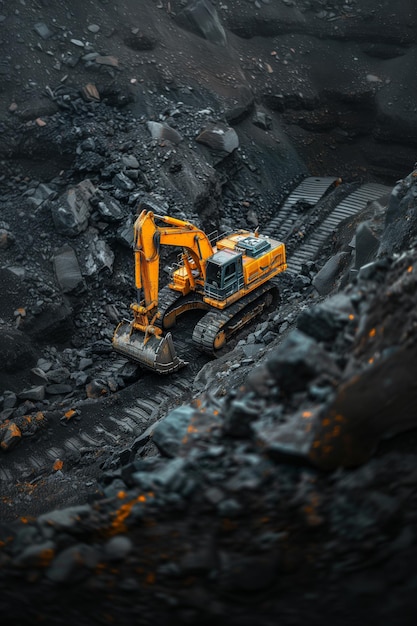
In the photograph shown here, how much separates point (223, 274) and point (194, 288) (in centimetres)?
134

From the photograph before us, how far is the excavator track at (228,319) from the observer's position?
46.8 ft

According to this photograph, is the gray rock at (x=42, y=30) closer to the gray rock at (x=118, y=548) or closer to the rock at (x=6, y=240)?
the rock at (x=6, y=240)

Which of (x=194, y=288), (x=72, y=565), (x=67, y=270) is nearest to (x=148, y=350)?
(x=194, y=288)

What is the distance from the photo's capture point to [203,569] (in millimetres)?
5523

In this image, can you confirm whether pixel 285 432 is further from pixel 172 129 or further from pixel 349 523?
pixel 172 129

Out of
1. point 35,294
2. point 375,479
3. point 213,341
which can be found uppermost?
point 375,479

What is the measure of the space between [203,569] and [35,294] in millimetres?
10683

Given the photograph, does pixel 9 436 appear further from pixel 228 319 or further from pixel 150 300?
pixel 228 319

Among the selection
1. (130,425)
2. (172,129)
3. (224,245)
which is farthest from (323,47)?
(130,425)

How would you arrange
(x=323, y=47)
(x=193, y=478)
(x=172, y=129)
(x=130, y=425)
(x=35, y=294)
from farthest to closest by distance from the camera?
(x=323, y=47), (x=172, y=129), (x=35, y=294), (x=130, y=425), (x=193, y=478)

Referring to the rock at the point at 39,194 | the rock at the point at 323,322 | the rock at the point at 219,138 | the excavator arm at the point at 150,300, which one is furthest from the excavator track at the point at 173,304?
the rock at the point at 323,322

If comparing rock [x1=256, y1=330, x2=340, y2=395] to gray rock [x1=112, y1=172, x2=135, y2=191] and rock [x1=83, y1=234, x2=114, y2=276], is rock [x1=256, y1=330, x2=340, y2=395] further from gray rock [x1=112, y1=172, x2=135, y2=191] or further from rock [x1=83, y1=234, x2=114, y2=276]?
gray rock [x1=112, y1=172, x2=135, y2=191]

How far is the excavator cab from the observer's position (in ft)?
46.9

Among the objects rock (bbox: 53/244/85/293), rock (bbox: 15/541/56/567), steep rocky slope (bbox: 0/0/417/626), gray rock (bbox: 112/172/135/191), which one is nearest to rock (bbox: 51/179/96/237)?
steep rocky slope (bbox: 0/0/417/626)
